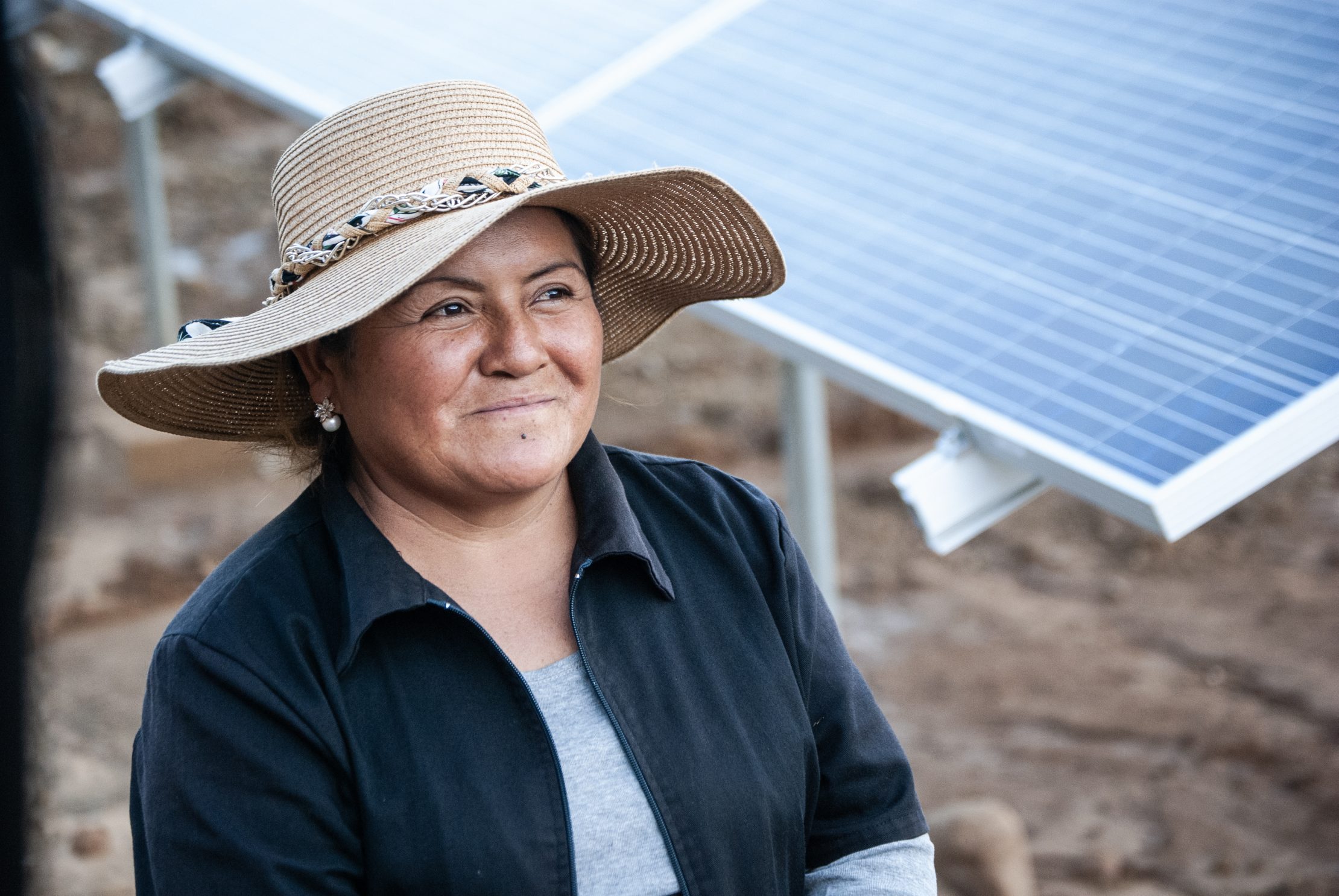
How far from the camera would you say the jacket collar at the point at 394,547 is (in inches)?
72.4

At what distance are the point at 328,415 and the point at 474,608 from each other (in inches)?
14.6

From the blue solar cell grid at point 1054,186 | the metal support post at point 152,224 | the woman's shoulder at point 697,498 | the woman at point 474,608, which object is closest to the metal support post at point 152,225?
the metal support post at point 152,224

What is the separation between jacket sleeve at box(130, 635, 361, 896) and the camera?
1688 mm

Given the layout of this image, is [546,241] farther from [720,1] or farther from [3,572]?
[720,1]

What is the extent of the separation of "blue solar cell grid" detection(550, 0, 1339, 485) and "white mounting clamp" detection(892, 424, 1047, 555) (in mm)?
119

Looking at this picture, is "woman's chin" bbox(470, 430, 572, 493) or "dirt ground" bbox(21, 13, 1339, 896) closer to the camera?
"woman's chin" bbox(470, 430, 572, 493)

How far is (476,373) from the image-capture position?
194 cm

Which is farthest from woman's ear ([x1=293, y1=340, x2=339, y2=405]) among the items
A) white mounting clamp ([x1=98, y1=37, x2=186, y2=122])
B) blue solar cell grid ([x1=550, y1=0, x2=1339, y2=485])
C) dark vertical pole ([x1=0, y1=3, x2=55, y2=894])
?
white mounting clamp ([x1=98, y1=37, x2=186, y2=122])

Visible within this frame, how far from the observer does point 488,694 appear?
1.86 meters

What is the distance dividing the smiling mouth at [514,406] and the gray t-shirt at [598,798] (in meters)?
0.36

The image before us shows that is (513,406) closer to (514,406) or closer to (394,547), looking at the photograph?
(514,406)

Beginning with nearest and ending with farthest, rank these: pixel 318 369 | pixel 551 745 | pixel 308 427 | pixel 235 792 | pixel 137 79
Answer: pixel 235 792
pixel 551 745
pixel 318 369
pixel 308 427
pixel 137 79

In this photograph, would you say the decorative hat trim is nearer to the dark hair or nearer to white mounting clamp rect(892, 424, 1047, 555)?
the dark hair

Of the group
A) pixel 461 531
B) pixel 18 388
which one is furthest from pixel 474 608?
pixel 18 388
